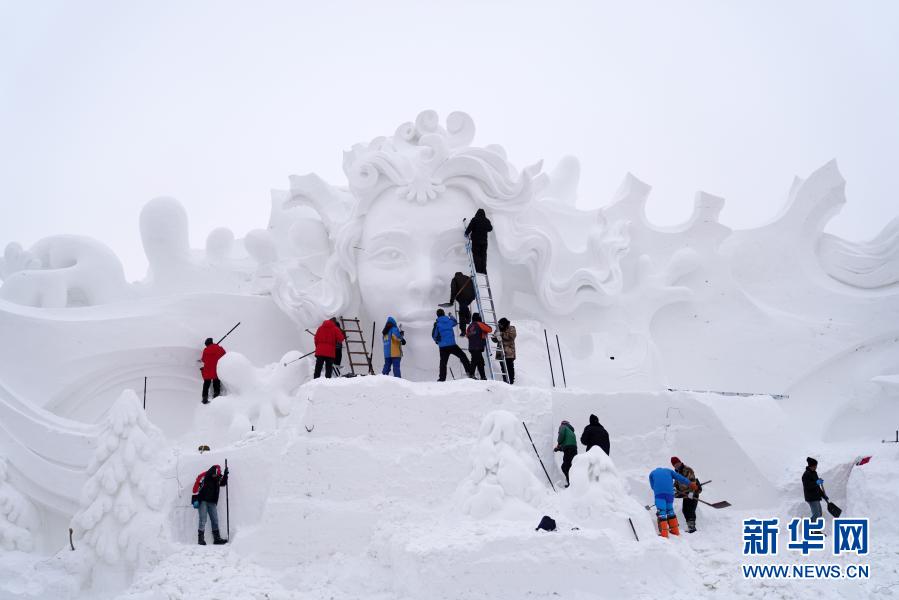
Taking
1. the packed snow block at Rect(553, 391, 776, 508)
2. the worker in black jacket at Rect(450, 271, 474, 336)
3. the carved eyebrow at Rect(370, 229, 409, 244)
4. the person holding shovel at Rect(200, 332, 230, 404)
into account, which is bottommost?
the packed snow block at Rect(553, 391, 776, 508)

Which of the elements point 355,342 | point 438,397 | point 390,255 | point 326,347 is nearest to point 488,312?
point 390,255

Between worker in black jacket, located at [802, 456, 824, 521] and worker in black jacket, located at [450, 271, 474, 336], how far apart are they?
4308mm

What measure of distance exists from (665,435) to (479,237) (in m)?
3.60

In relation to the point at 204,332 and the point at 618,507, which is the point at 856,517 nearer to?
the point at 618,507

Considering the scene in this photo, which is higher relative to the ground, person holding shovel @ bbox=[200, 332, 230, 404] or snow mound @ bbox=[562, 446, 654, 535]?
person holding shovel @ bbox=[200, 332, 230, 404]

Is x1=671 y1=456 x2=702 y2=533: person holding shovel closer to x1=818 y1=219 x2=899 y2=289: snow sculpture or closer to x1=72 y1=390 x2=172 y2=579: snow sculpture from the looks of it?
x1=72 y1=390 x2=172 y2=579: snow sculpture

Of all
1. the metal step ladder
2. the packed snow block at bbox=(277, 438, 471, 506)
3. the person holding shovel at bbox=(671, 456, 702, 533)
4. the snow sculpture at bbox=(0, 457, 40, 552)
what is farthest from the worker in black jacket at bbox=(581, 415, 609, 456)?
the snow sculpture at bbox=(0, 457, 40, 552)

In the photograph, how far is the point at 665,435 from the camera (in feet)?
30.3

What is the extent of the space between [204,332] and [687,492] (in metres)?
6.67

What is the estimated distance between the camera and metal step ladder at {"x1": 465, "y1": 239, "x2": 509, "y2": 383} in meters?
10.4

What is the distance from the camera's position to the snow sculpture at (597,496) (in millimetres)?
7434

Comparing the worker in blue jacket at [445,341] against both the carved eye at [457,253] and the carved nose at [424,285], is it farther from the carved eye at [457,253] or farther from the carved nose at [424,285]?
the carved eye at [457,253]

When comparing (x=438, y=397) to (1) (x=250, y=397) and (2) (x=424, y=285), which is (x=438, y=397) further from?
(1) (x=250, y=397)

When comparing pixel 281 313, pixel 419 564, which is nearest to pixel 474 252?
pixel 281 313
